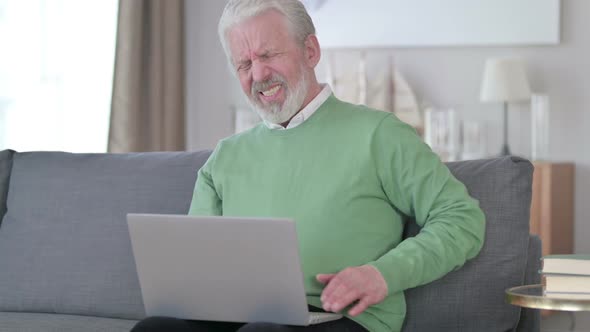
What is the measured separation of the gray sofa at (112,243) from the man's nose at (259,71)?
402 millimetres

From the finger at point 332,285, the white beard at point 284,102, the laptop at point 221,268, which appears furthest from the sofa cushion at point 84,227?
the finger at point 332,285

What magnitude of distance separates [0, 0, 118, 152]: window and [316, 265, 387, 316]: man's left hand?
2.88m

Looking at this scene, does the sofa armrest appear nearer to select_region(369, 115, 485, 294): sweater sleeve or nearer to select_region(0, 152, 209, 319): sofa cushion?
select_region(369, 115, 485, 294): sweater sleeve

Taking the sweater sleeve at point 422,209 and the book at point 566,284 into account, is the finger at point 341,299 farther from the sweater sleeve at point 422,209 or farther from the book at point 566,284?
the book at point 566,284

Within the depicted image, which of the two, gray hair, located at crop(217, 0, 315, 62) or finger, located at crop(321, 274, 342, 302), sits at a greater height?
gray hair, located at crop(217, 0, 315, 62)

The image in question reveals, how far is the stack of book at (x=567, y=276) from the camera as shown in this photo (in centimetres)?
174

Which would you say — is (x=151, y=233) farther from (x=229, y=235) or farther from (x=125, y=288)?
(x=125, y=288)

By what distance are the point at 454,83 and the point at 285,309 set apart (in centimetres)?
352

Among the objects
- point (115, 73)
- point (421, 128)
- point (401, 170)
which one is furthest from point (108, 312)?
point (421, 128)

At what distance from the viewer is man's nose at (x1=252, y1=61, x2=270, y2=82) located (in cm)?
207

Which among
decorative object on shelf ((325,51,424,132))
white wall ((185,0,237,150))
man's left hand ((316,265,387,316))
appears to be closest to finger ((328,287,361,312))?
man's left hand ((316,265,387,316))

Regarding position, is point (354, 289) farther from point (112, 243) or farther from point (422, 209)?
point (112, 243)

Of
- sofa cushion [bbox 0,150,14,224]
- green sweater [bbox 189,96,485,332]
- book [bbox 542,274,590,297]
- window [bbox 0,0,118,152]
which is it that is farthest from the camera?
window [bbox 0,0,118,152]

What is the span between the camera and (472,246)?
1895 mm
